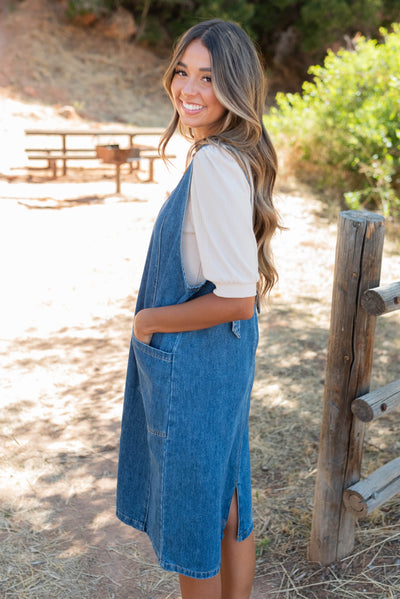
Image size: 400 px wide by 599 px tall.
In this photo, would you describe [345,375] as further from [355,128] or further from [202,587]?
[355,128]

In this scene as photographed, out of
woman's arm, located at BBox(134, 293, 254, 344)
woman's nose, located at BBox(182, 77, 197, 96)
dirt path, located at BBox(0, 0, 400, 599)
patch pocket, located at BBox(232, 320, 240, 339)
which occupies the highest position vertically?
woman's nose, located at BBox(182, 77, 197, 96)

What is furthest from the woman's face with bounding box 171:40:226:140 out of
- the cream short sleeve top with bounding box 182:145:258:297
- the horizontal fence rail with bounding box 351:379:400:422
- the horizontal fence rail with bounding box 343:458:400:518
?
the horizontal fence rail with bounding box 343:458:400:518

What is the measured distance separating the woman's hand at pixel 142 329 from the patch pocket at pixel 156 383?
1 centimetres

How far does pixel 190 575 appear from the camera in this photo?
159 cm

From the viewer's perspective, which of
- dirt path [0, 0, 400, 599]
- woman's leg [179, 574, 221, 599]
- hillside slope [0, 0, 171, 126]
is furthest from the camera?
hillside slope [0, 0, 171, 126]

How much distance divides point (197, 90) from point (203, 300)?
0.50 m

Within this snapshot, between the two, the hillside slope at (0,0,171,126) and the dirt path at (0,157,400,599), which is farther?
the hillside slope at (0,0,171,126)

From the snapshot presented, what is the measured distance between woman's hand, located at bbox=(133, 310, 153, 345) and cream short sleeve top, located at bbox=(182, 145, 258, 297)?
0.69 feet

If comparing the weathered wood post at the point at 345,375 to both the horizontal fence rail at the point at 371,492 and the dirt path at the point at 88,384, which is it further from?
the dirt path at the point at 88,384

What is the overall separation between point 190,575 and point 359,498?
36.0 inches

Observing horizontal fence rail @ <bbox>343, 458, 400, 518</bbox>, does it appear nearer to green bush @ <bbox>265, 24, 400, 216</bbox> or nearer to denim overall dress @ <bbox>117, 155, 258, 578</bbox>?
denim overall dress @ <bbox>117, 155, 258, 578</bbox>

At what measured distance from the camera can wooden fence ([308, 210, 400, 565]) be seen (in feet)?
6.94

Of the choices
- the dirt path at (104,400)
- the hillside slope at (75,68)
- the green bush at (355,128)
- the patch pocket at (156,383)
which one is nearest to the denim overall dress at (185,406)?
the patch pocket at (156,383)

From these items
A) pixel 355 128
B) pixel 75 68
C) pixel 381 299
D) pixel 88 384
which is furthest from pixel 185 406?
pixel 75 68
